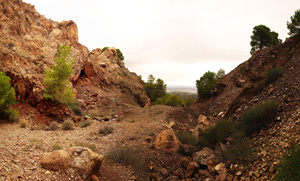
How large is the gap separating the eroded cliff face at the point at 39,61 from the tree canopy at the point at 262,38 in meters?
24.5

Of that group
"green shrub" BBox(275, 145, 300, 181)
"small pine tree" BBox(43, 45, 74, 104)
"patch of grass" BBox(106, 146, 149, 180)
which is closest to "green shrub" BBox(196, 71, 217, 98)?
"small pine tree" BBox(43, 45, 74, 104)

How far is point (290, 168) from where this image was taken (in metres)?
4.42

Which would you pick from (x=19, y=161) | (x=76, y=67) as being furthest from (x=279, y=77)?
(x=76, y=67)

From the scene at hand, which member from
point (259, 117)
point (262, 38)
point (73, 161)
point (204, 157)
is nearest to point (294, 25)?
point (262, 38)

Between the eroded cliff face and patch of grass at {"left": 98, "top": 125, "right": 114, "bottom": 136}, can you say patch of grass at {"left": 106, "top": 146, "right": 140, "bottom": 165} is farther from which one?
the eroded cliff face

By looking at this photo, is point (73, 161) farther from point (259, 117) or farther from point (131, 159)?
point (259, 117)

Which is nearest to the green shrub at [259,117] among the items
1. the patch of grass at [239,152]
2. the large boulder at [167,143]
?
the patch of grass at [239,152]

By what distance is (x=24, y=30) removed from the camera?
80.2 feet

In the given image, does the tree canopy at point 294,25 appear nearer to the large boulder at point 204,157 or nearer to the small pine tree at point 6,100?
the large boulder at point 204,157

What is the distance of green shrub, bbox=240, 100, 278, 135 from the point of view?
7.82 m

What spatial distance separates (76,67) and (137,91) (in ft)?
49.8

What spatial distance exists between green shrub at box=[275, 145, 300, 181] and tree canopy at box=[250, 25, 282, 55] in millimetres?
30076

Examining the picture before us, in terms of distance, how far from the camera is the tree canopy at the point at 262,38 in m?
28.2

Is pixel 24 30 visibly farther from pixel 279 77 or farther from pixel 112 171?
pixel 279 77
